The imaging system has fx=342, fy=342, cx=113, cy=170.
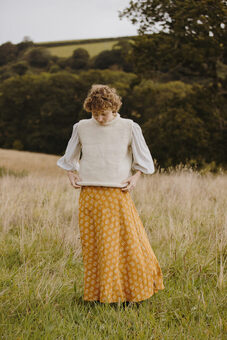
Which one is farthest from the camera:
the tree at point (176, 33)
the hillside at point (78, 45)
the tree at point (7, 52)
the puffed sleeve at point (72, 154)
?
the hillside at point (78, 45)

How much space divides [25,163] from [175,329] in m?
16.1

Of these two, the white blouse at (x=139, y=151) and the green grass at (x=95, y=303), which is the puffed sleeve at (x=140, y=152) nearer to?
the white blouse at (x=139, y=151)

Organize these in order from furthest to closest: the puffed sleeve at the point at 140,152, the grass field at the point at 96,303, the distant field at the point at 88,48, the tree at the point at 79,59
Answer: the distant field at the point at 88,48 → the tree at the point at 79,59 → the puffed sleeve at the point at 140,152 → the grass field at the point at 96,303

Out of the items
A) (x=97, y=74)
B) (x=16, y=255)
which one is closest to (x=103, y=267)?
(x=16, y=255)

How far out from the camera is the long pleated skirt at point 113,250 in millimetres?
2518

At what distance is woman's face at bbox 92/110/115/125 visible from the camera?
252cm

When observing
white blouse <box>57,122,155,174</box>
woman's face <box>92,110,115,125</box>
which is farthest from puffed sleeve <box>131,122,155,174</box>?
woman's face <box>92,110,115,125</box>

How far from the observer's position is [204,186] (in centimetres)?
626

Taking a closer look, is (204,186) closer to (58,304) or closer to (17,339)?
(58,304)

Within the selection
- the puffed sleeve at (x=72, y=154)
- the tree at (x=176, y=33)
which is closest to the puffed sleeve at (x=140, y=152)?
the puffed sleeve at (x=72, y=154)

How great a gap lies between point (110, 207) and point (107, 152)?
41 cm

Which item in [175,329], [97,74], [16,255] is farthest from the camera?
[97,74]

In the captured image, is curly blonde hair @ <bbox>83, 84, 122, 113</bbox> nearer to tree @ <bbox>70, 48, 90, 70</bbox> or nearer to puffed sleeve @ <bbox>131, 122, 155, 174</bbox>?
puffed sleeve @ <bbox>131, 122, 155, 174</bbox>

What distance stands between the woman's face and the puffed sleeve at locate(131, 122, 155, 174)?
0.19 meters
